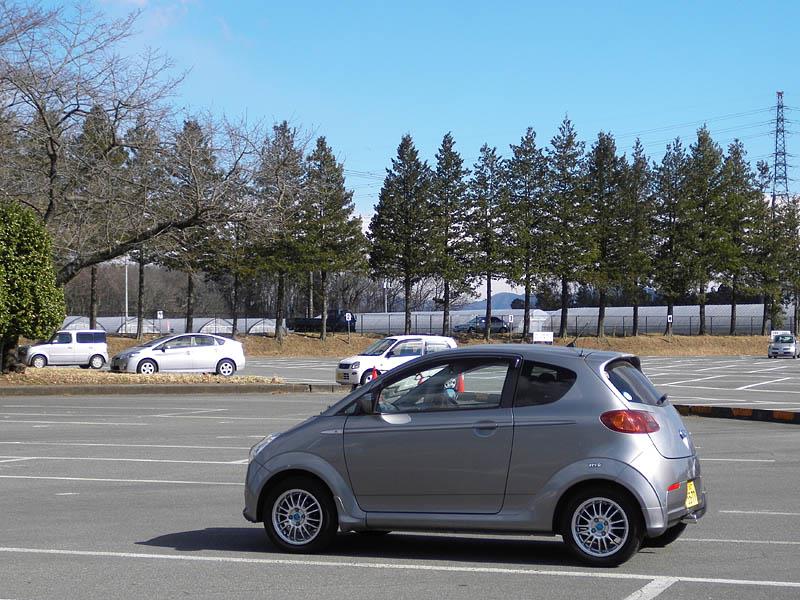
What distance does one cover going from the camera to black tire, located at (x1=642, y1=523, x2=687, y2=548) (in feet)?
26.4

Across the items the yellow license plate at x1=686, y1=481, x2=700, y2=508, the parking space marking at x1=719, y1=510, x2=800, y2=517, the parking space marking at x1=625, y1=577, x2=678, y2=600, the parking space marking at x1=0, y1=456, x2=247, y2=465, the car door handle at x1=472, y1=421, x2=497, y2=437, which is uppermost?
the car door handle at x1=472, y1=421, x2=497, y2=437

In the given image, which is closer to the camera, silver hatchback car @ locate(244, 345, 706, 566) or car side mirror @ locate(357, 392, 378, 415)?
silver hatchback car @ locate(244, 345, 706, 566)

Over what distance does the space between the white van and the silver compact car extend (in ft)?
27.3

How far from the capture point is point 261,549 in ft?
27.8

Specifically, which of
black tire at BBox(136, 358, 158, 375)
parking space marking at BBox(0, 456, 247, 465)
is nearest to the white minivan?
black tire at BBox(136, 358, 158, 375)

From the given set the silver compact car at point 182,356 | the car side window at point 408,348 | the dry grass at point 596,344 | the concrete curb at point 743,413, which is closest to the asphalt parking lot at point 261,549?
the concrete curb at point 743,413

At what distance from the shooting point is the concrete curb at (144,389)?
1124 inches

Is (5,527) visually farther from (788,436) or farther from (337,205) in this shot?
(337,205)

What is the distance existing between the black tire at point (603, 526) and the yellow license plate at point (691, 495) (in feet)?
1.66

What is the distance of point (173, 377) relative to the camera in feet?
103

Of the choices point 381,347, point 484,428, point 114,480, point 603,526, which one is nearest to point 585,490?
point 603,526

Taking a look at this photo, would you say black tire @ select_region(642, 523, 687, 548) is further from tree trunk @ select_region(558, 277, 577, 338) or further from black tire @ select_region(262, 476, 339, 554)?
tree trunk @ select_region(558, 277, 577, 338)

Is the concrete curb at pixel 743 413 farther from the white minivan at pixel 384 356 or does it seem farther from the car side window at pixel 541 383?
the car side window at pixel 541 383

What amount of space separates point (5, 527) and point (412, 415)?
4377 millimetres
